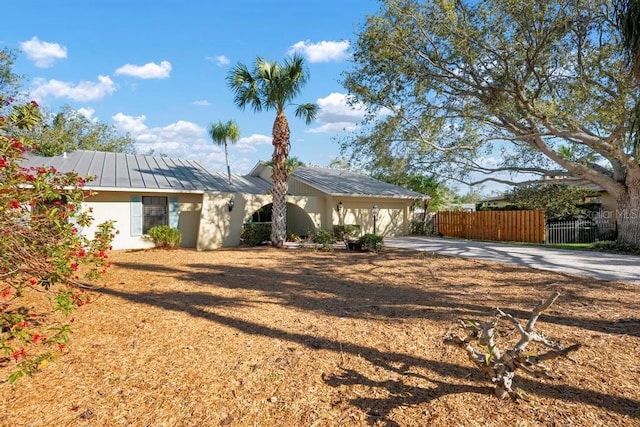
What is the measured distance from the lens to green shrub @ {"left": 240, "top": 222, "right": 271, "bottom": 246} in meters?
16.0

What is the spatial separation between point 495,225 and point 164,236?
15.7 metres

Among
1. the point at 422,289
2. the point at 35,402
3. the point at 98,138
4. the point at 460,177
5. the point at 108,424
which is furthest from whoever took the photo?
the point at 98,138

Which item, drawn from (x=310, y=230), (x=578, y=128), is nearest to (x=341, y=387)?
(x=578, y=128)

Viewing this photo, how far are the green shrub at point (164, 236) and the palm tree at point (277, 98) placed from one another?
12.4ft

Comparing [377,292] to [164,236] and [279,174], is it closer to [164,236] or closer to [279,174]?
[279,174]

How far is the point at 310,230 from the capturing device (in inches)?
738

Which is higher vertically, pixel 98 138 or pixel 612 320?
pixel 98 138

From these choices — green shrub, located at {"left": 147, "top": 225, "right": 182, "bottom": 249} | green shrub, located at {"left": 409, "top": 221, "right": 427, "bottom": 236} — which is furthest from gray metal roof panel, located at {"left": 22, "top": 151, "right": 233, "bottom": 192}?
green shrub, located at {"left": 409, "top": 221, "right": 427, "bottom": 236}

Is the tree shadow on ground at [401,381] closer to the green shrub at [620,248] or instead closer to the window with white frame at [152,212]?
the window with white frame at [152,212]

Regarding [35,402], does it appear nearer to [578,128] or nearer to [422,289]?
[422,289]

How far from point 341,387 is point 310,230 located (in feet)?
50.3

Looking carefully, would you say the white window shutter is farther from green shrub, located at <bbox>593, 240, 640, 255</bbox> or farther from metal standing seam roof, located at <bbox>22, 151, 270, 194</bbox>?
green shrub, located at <bbox>593, 240, 640, 255</bbox>

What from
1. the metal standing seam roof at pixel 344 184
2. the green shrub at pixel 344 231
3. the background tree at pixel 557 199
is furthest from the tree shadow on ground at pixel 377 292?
the background tree at pixel 557 199

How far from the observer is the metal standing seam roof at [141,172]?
45.5 ft
